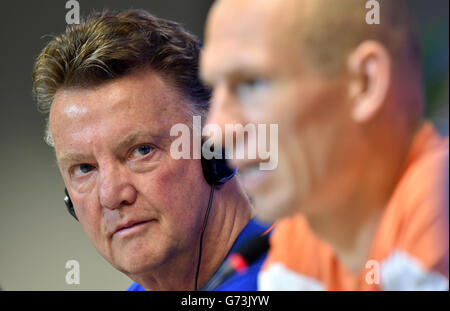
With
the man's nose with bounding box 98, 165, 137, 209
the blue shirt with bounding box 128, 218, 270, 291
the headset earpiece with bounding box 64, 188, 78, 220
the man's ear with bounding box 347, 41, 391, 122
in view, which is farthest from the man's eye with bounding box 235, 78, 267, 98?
the headset earpiece with bounding box 64, 188, 78, 220

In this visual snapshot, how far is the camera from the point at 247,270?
0.93 metres

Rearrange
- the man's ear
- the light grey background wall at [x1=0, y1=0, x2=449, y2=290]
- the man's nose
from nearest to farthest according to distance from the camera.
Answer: the man's ear < the man's nose < the light grey background wall at [x1=0, y1=0, x2=449, y2=290]

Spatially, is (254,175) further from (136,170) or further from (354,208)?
(136,170)

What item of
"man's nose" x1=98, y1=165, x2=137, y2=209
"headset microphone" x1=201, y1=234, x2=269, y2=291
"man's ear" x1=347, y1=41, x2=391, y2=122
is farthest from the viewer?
"man's nose" x1=98, y1=165, x2=137, y2=209

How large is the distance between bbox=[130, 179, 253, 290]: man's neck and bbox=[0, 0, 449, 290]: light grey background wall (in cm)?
10

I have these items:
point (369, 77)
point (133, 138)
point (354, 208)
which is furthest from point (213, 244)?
point (369, 77)

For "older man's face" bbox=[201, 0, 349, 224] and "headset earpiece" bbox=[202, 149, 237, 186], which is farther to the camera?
"headset earpiece" bbox=[202, 149, 237, 186]

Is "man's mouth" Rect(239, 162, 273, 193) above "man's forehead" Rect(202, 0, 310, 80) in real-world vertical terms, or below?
below

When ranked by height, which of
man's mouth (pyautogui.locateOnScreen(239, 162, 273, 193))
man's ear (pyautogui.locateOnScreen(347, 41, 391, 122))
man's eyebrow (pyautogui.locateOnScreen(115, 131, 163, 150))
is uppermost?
man's eyebrow (pyautogui.locateOnScreen(115, 131, 163, 150))

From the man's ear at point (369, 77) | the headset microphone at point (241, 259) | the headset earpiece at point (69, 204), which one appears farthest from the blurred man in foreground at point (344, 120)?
the headset earpiece at point (69, 204)

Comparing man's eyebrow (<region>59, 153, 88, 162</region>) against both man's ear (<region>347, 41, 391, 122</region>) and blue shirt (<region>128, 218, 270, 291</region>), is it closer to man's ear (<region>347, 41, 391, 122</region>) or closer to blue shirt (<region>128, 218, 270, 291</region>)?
blue shirt (<region>128, 218, 270, 291</region>)

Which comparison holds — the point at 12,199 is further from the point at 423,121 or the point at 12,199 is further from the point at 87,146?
the point at 423,121

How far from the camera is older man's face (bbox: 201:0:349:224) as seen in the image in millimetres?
728

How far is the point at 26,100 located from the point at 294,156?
2.29 ft
